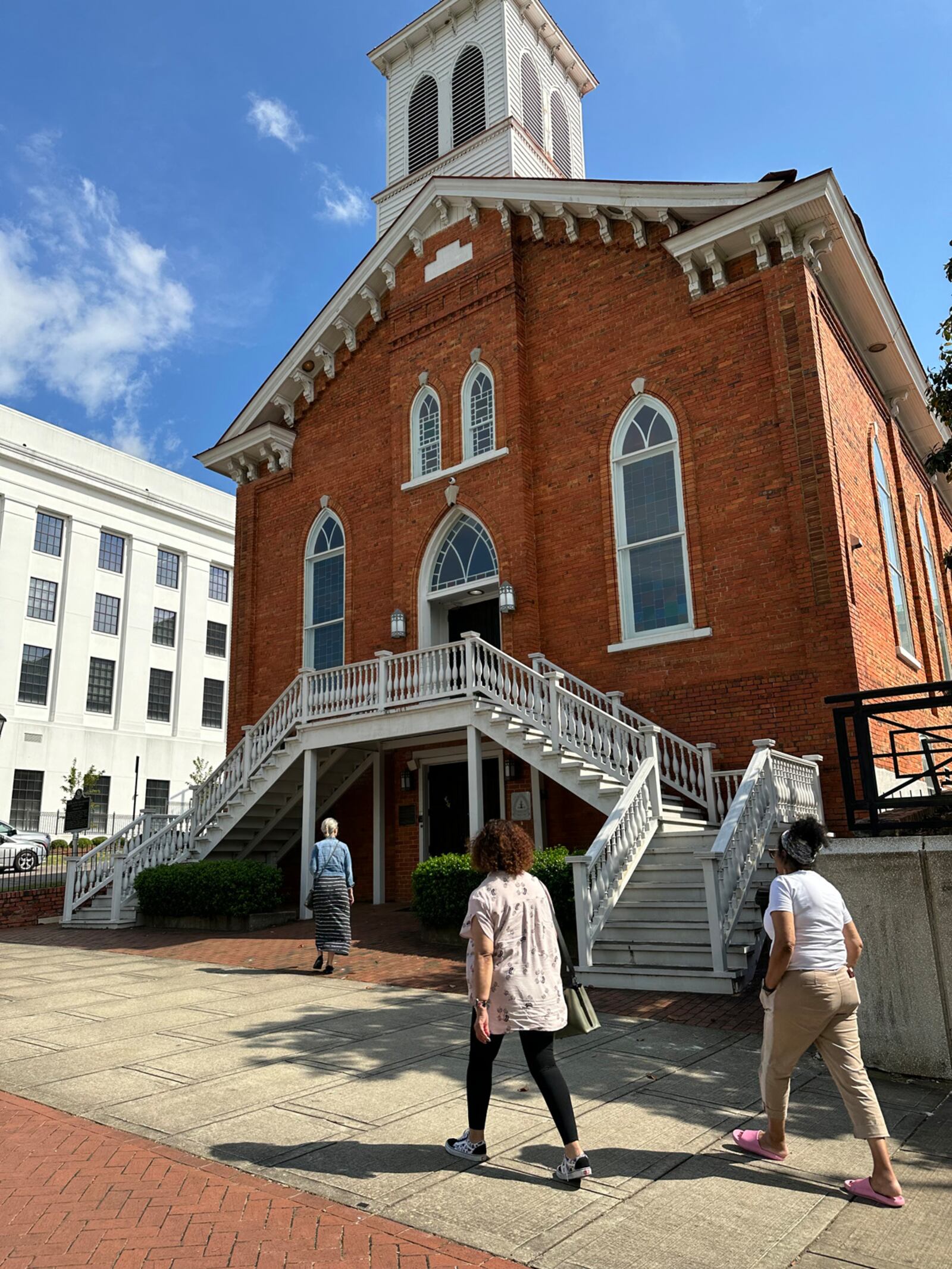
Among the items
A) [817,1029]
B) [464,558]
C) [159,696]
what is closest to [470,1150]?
[817,1029]

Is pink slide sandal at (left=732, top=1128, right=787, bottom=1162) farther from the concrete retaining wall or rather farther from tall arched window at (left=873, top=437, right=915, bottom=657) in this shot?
tall arched window at (left=873, top=437, right=915, bottom=657)

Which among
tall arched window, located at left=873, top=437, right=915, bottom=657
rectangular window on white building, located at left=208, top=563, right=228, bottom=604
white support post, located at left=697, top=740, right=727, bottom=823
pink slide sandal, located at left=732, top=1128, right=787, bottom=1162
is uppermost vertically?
rectangular window on white building, located at left=208, top=563, right=228, bottom=604

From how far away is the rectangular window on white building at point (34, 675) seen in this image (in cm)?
3722

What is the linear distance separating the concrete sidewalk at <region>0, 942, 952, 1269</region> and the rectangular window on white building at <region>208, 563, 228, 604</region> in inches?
1507

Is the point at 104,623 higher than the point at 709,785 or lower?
higher

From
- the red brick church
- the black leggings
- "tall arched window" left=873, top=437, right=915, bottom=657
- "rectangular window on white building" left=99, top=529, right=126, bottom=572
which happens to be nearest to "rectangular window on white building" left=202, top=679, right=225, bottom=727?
"rectangular window on white building" left=99, top=529, right=126, bottom=572

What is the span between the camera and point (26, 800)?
3591cm

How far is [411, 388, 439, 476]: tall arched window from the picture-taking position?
1789cm

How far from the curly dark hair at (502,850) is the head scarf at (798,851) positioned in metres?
1.29

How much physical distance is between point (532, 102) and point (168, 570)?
27.9 m

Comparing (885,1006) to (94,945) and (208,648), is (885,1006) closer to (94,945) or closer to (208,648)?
(94,945)

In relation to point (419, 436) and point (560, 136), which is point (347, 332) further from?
point (560, 136)

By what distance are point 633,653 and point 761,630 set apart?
2062mm

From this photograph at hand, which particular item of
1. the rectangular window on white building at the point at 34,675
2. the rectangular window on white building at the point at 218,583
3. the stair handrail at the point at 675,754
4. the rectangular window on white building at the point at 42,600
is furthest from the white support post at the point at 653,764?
the rectangular window on white building at the point at 218,583
